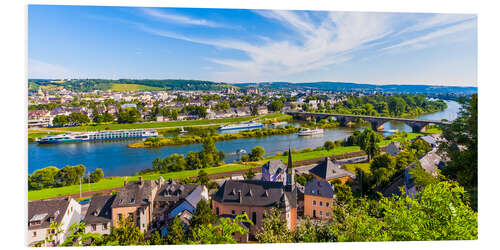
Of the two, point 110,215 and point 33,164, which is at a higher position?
point 33,164

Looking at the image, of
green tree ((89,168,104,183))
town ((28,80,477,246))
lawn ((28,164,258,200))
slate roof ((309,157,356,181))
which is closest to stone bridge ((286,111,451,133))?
town ((28,80,477,246))

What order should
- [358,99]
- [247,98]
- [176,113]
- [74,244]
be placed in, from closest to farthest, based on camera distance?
[74,244] → [358,99] → [247,98] → [176,113]

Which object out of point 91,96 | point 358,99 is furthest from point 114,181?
point 358,99

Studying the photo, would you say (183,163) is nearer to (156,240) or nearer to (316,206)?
(156,240)

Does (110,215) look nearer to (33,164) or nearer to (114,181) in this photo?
(114,181)

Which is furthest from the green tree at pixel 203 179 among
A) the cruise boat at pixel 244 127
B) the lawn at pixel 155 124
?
the lawn at pixel 155 124

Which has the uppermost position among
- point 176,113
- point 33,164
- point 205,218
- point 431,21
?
point 431,21

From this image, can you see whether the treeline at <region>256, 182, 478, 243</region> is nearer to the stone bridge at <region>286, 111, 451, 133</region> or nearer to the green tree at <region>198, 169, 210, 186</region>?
the green tree at <region>198, 169, 210, 186</region>

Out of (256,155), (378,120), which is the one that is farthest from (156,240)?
(378,120)
